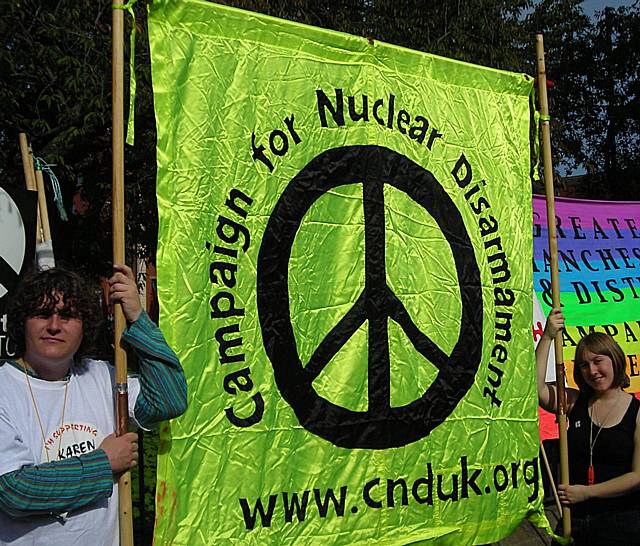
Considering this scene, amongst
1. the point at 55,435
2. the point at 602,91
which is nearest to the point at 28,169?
the point at 55,435

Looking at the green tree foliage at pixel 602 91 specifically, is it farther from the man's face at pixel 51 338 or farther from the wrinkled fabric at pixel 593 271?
the man's face at pixel 51 338

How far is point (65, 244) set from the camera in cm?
998

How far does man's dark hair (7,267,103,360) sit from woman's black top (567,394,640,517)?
2118 millimetres

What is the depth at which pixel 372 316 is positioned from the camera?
338 cm

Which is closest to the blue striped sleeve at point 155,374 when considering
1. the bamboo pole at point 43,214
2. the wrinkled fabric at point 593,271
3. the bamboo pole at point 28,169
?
the bamboo pole at point 43,214

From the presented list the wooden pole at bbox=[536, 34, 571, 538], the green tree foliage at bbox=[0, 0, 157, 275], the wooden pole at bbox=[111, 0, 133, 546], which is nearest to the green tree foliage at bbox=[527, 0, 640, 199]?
the green tree foliage at bbox=[0, 0, 157, 275]

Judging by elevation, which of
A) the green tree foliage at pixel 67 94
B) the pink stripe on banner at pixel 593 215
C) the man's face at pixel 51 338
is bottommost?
the man's face at pixel 51 338

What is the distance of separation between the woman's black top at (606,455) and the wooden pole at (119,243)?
1.95 metres

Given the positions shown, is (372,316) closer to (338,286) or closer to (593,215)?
(338,286)

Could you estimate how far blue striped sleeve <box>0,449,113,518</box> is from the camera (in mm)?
2141

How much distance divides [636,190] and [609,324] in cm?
1380

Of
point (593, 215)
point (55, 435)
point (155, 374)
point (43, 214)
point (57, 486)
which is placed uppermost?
point (593, 215)

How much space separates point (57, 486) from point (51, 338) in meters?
0.40

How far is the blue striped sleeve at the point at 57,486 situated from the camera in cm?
214
